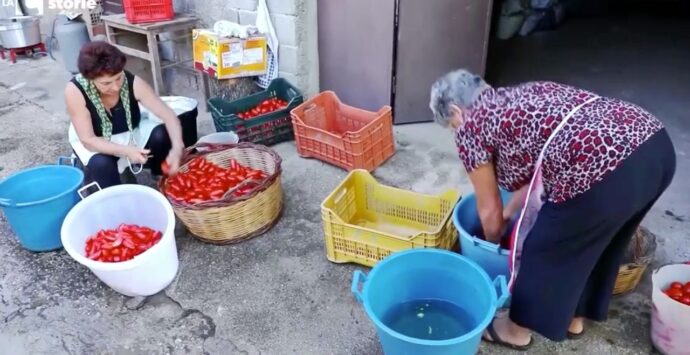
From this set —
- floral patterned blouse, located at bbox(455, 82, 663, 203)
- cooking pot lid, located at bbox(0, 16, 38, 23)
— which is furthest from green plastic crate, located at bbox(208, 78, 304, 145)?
cooking pot lid, located at bbox(0, 16, 38, 23)

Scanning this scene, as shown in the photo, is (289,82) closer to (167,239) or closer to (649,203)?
(167,239)

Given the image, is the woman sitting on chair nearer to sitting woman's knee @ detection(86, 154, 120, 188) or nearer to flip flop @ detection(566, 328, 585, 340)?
sitting woman's knee @ detection(86, 154, 120, 188)

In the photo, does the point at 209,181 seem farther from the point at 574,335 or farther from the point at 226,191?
the point at 574,335

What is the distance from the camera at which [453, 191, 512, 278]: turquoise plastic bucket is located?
6.08 feet

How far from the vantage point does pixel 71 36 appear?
177 inches

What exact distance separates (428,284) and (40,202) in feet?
5.59

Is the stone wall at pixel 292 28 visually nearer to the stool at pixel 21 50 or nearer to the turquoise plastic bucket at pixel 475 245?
the turquoise plastic bucket at pixel 475 245

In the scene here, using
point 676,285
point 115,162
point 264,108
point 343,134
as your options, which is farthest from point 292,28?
point 676,285

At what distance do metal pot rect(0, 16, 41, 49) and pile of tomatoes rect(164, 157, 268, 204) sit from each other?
3.65 meters

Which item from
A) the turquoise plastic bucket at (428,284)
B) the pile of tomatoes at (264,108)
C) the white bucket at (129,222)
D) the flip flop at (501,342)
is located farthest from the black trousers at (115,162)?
the flip flop at (501,342)

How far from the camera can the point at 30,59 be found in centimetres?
524

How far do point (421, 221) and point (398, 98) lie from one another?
4.09 feet

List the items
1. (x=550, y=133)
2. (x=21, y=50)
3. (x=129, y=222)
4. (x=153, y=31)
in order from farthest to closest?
(x=21, y=50), (x=153, y=31), (x=129, y=222), (x=550, y=133)

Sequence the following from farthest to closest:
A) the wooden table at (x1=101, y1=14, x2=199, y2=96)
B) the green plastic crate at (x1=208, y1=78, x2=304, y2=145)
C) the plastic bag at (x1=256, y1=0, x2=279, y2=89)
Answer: the wooden table at (x1=101, y1=14, x2=199, y2=96)
the plastic bag at (x1=256, y1=0, x2=279, y2=89)
the green plastic crate at (x1=208, y1=78, x2=304, y2=145)
